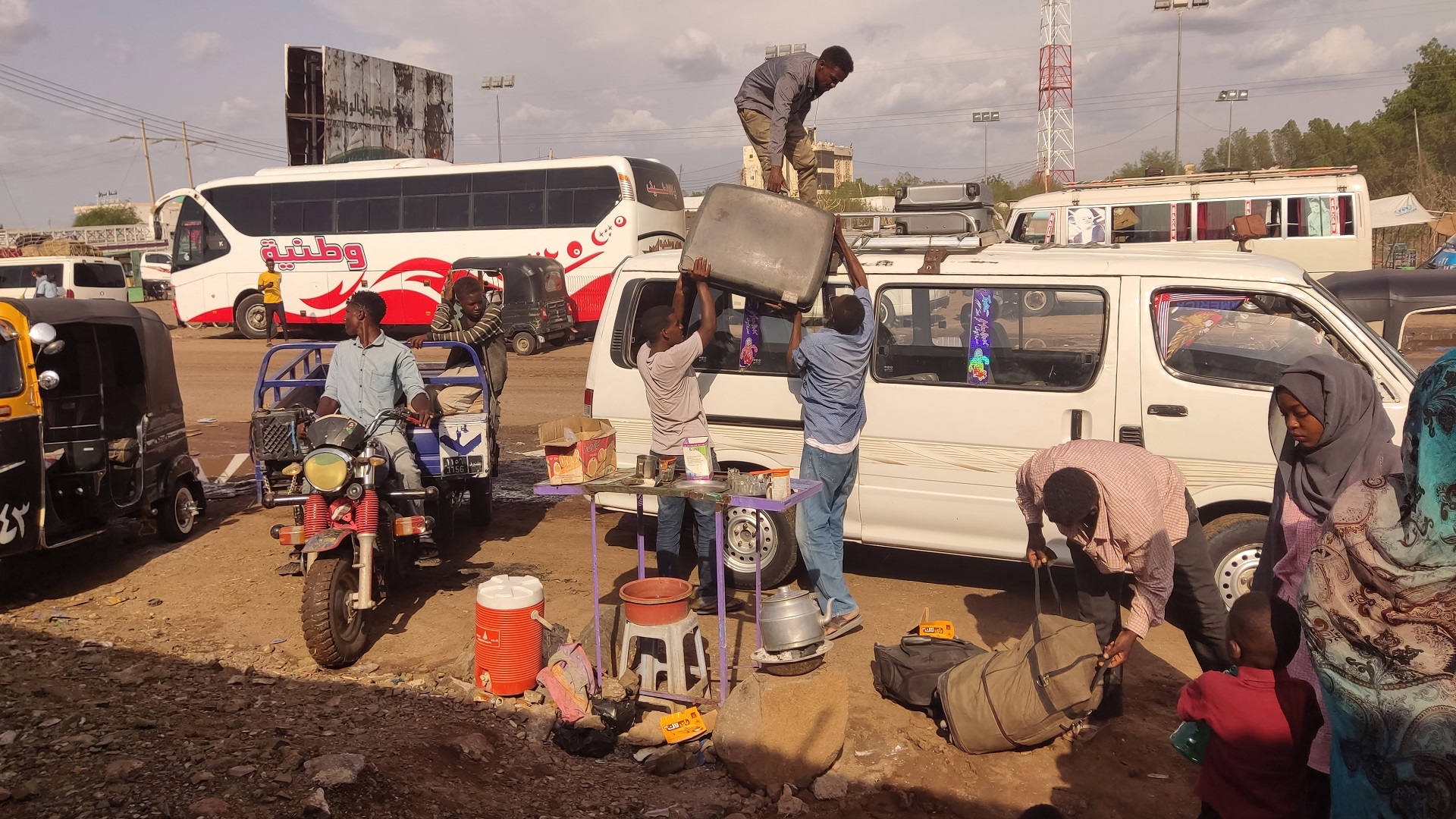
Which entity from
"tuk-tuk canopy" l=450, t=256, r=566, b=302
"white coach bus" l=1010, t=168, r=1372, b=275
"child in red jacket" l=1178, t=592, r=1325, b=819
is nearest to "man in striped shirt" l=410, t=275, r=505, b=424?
"child in red jacket" l=1178, t=592, r=1325, b=819

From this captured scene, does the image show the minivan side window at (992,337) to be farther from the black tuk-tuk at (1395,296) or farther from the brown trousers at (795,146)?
the black tuk-tuk at (1395,296)

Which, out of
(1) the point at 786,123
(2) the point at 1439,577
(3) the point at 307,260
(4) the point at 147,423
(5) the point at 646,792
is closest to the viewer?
(2) the point at 1439,577

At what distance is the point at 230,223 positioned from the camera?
23.2 m

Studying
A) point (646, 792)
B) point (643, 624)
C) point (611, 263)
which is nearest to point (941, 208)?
point (643, 624)

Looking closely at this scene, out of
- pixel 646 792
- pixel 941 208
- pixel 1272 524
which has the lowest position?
pixel 646 792

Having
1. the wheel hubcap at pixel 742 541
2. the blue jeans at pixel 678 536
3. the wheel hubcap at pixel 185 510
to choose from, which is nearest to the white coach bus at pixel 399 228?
the wheel hubcap at pixel 185 510

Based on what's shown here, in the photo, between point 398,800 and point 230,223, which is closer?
point 398,800

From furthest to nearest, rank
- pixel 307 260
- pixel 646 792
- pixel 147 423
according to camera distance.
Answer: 1. pixel 307 260
2. pixel 147 423
3. pixel 646 792

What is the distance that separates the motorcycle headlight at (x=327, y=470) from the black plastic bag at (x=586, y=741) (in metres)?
1.90

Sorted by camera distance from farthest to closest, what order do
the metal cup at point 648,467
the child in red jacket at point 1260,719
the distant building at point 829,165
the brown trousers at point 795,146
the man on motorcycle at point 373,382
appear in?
the distant building at point 829,165 < the brown trousers at point 795,146 < the man on motorcycle at point 373,382 < the metal cup at point 648,467 < the child in red jacket at point 1260,719

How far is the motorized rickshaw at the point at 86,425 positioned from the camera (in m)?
5.94

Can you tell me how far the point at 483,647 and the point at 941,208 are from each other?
252 inches

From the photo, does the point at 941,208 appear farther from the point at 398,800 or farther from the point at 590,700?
the point at 398,800

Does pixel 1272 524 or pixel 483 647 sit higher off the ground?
pixel 1272 524
